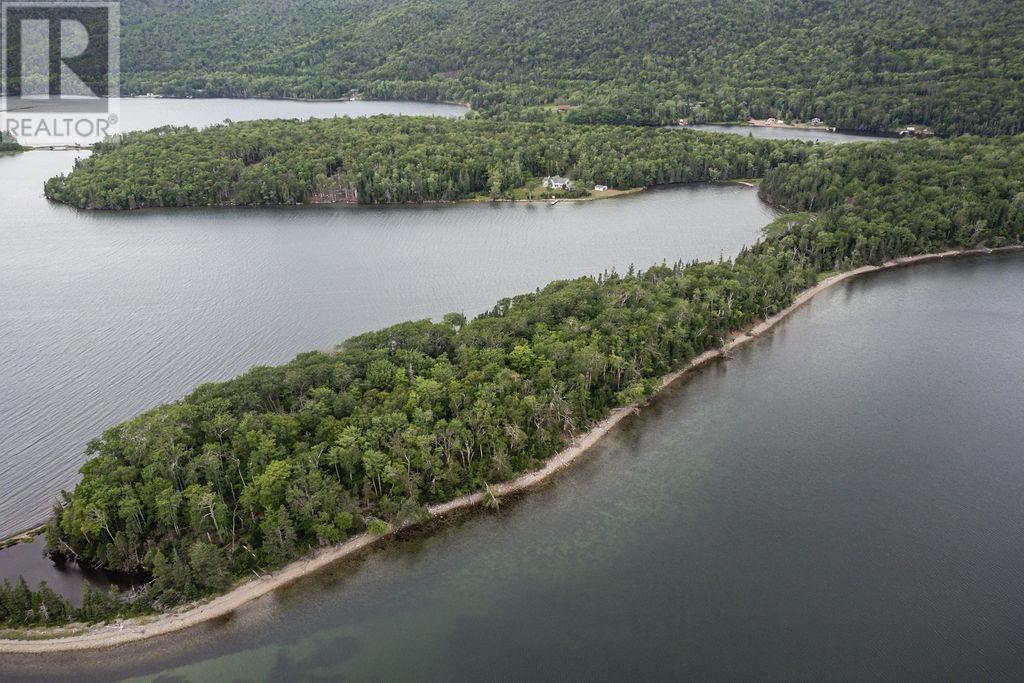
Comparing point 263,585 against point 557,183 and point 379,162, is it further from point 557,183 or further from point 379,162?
point 557,183

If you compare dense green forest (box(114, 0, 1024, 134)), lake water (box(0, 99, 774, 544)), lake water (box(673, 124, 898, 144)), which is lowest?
lake water (box(0, 99, 774, 544))

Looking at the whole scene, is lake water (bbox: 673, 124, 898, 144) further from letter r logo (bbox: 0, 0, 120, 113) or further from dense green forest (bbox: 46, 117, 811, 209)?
letter r logo (bbox: 0, 0, 120, 113)

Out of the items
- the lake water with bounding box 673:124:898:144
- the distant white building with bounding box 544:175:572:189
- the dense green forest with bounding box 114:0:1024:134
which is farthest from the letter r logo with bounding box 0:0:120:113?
the lake water with bounding box 673:124:898:144

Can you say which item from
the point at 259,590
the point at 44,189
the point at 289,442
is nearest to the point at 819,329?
the point at 289,442

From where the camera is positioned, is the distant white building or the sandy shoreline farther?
the distant white building

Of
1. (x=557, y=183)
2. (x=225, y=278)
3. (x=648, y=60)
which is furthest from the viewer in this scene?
(x=648, y=60)

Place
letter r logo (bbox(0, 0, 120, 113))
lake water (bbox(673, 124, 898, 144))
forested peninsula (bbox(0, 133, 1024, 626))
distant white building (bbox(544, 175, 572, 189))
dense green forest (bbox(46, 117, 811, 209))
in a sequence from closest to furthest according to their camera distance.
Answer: forested peninsula (bbox(0, 133, 1024, 626)) < dense green forest (bbox(46, 117, 811, 209)) < distant white building (bbox(544, 175, 572, 189)) < lake water (bbox(673, 124, 898, 144)) < letter r logo (bbox(0, 0, 120, 113))

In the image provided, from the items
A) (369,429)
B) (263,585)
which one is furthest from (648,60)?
(263,585)
